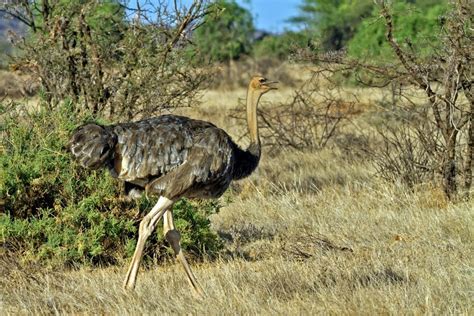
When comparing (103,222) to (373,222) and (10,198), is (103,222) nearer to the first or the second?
(10,198)

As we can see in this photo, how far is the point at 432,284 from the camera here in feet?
17.7

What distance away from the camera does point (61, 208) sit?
678 centimetres

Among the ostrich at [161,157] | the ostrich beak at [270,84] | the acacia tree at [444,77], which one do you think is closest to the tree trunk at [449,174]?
the acacia tree at [444,77]

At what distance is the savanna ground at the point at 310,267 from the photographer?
515cm

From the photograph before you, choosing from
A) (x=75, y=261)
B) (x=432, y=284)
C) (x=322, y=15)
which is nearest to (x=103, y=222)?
(x=75, y=261)

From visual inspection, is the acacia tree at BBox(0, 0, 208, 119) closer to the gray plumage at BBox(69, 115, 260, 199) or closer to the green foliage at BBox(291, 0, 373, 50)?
the gray plumage at BBox(69, 115, 260, 199)

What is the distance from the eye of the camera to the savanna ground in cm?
515

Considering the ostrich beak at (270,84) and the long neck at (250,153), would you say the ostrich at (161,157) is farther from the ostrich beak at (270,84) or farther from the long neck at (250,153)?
the ostrich beak at (270,84)

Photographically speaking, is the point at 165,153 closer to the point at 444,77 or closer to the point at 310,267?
the point at 310,267

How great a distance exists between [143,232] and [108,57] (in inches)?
117

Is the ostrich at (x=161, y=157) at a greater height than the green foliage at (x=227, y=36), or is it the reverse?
the green foliage at (x=227, y=36)

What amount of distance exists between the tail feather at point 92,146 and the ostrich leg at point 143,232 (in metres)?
0.46

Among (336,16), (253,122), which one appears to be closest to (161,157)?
(253,122)

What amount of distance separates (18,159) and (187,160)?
4.88 feet
